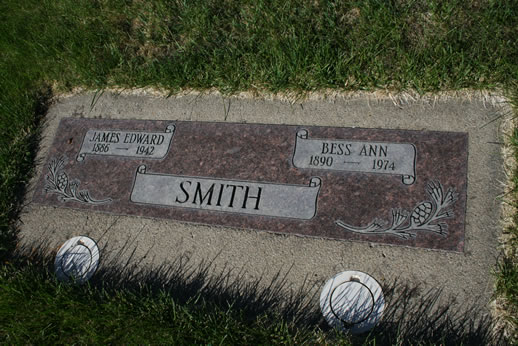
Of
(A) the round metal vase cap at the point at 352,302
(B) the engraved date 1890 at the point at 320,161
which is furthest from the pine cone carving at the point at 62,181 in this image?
(A) the round metal vase cap at the point at 352,302

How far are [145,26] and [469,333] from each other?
2.69 m

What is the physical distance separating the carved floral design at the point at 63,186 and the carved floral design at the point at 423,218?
59.2 inches

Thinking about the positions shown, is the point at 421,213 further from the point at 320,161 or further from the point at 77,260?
the point at 77,260

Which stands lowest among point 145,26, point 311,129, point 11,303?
point 11,303

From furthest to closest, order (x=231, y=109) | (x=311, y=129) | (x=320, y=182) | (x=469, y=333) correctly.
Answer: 1. (x=231, y=109)
2. (x=311, y=129)
3. (x=320, y=182)
4. (x=469, y=333)

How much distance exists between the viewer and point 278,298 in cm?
201

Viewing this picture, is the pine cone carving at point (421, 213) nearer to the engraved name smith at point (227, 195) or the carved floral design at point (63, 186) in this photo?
the engraved name smith at point (227, 195)

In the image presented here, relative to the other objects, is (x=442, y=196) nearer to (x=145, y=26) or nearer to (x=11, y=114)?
(x=145, y=26)

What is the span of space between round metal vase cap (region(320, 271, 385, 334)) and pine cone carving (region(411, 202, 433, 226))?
346 mm

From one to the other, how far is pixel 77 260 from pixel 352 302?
4.93 feet

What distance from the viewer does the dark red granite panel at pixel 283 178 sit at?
198 cm

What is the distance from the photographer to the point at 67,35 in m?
3.12

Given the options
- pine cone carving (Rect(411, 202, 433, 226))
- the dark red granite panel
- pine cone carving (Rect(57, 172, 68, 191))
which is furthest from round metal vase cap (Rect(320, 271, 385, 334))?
pine cone carving (Rect(57, 172, 68, 191))

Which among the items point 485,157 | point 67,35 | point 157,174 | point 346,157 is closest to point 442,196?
point 485,157
